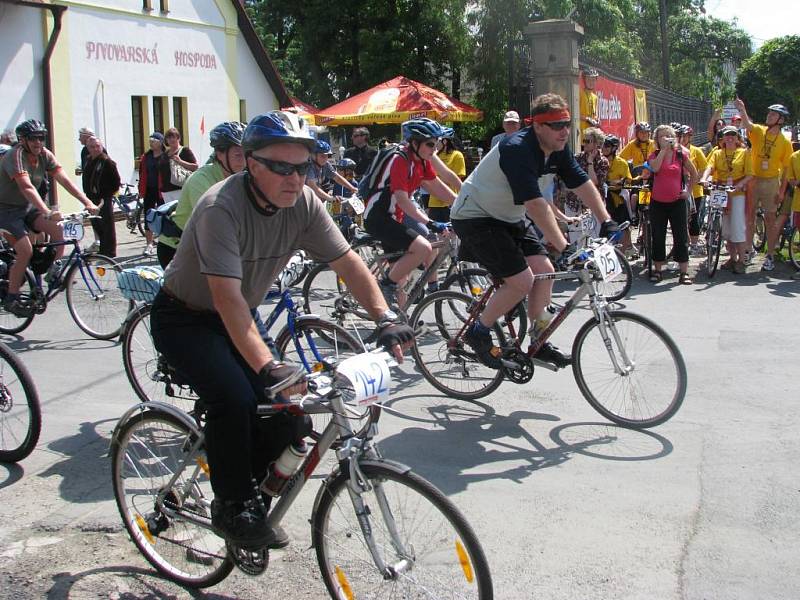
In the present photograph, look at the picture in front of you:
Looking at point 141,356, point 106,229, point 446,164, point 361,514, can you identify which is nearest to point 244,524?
point 361,514

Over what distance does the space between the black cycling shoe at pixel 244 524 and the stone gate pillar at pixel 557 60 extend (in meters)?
13.1

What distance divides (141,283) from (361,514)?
3166 mm

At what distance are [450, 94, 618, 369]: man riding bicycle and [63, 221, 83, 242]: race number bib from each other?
3.83m

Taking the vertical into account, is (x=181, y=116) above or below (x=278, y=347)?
above

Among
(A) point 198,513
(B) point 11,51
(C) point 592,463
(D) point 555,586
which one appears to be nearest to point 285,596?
(A) point 198,513

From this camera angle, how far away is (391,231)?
8.00m

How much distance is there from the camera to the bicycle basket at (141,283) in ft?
19.0

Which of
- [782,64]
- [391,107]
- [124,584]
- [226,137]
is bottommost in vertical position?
[124,584]

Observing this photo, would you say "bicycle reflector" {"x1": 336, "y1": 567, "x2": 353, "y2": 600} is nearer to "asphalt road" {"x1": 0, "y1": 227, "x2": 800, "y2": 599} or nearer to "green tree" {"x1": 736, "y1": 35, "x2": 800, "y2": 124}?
"asphalt road" {"x1": 0, "y1": 227, "x2": 800, "y2": 599}

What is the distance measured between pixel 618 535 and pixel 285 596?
154 cm

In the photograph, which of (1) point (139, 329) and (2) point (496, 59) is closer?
(1) point (139, 329)

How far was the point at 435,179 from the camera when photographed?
26.1 ft

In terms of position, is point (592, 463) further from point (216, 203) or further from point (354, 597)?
point (216, 203)

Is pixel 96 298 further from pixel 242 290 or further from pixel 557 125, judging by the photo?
pixel 242 290
